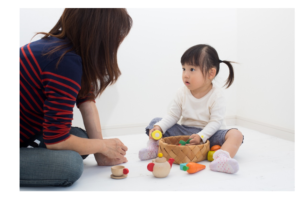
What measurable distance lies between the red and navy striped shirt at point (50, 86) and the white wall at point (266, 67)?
1194mm

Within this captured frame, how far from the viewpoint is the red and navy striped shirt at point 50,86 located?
0.89 meters

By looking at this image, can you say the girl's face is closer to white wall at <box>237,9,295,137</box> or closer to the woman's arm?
the woman's arm

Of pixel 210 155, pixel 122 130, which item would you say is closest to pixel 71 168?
pixel 210 155

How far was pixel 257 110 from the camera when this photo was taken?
1943 millimetres

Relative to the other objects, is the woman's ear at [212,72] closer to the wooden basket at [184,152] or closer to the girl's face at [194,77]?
the girl's face at [194,77]

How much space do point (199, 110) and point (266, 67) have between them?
2.23 ft

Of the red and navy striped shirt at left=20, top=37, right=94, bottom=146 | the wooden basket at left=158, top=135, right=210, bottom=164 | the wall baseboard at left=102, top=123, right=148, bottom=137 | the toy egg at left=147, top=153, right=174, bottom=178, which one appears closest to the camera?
the red and navy striped shirt at left=20, top=37, right=94, bottom=146

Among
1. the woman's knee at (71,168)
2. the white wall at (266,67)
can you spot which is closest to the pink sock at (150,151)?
the woman's knee at (71,168)

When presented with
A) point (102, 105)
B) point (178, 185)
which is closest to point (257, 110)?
point (102, 105)

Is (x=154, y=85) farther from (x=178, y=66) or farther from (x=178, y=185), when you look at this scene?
(x=178, y=185)

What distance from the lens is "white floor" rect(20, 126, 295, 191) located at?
3.09ft

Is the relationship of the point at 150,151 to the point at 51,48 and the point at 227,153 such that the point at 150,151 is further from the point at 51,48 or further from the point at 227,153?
the point at 51,48

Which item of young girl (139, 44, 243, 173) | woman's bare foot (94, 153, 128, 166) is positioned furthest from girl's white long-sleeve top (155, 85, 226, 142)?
woman's bare foot (94, 153, 128, 166)

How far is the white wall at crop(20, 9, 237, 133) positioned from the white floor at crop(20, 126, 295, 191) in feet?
1.98
